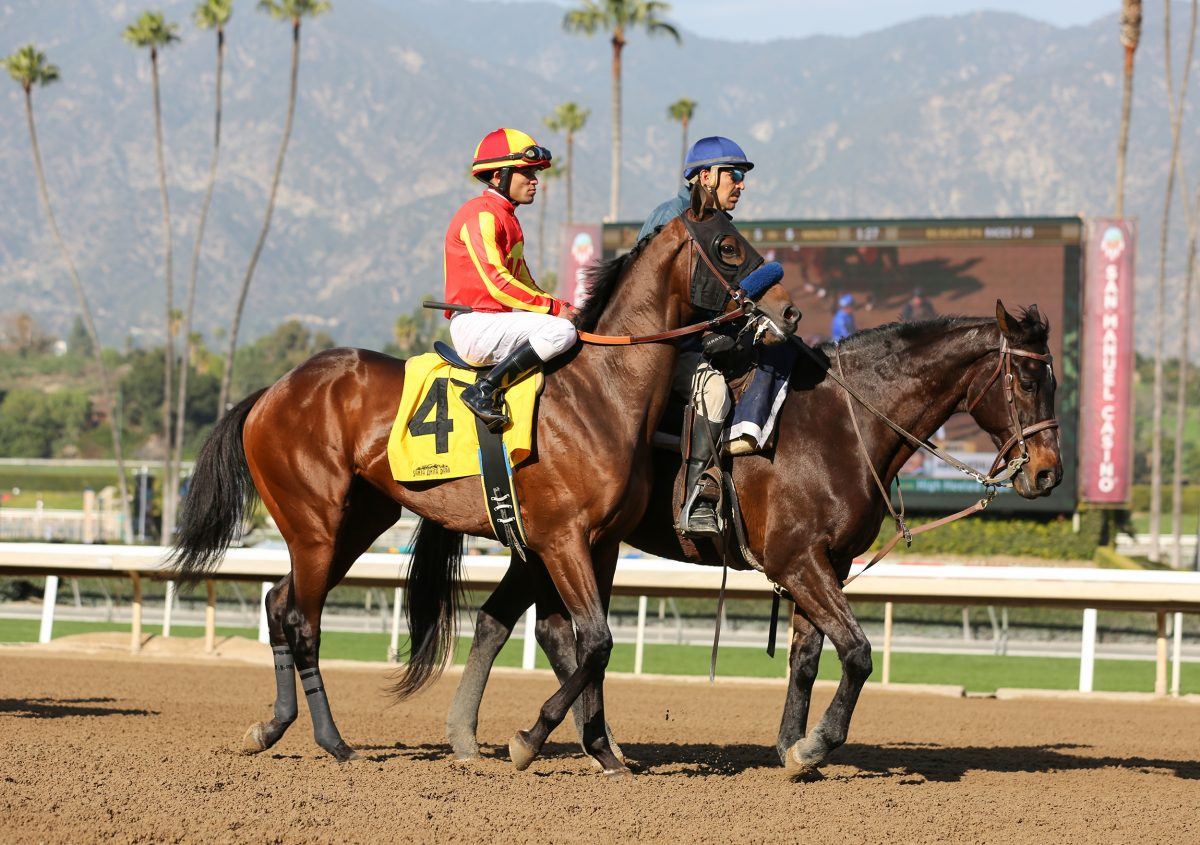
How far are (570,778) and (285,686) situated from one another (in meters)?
1.25

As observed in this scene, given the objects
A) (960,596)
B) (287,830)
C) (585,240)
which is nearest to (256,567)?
(960,596)

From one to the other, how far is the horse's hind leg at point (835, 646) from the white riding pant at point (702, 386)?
685 mm

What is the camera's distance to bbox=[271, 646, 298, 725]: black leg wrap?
5.84 meters

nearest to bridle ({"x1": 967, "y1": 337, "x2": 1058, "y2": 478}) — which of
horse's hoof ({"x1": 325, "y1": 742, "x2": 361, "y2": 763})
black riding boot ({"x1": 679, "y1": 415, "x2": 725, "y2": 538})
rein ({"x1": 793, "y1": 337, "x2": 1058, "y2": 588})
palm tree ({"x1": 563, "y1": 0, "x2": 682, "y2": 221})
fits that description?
rein ({"x1": 793, "y1": 337, "x2": 1058, "y2": 588})

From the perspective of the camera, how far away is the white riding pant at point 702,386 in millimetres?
5836

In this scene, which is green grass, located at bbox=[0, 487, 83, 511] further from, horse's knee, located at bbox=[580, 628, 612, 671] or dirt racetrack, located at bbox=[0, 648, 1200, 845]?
horse's knee, located at bbox=[580, 628, 612, 671]

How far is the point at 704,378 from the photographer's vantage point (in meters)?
5.92

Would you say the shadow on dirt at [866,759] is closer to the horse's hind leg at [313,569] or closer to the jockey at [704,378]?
the horse's hind leg at [313,569]

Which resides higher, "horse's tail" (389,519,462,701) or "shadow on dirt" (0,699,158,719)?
"horse's tail" (389,519,462,701)

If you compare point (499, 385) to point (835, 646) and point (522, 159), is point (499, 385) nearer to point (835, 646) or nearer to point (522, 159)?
point (522, 159)

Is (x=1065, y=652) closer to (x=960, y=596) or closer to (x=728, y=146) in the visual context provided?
(x=960, y=596)

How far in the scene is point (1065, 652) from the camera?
52.6 ft

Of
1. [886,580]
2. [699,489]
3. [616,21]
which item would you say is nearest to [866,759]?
[699,489]

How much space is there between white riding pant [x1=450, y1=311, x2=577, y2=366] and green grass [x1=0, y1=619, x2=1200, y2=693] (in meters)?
6.60
